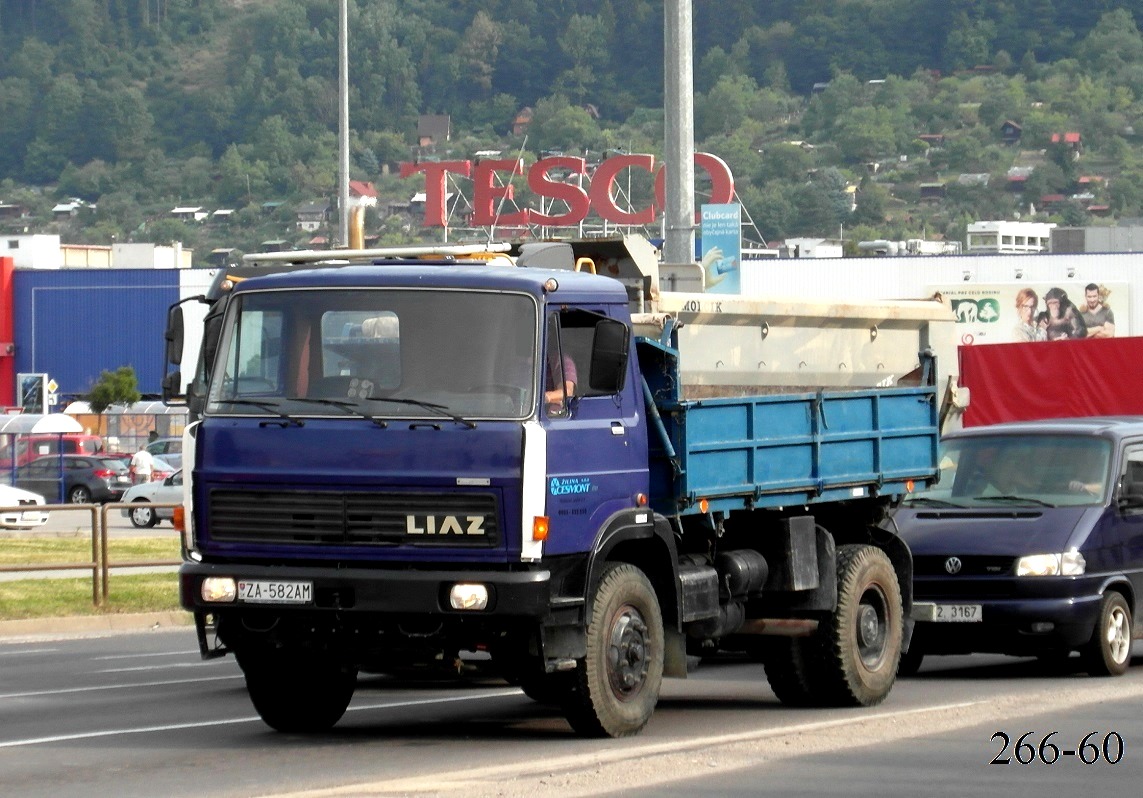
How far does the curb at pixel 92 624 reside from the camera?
19.8 metres

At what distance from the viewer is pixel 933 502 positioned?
15.1m

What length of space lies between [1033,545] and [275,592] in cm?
600

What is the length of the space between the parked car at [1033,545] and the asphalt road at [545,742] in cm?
34

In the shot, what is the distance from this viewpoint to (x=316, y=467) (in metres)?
10.3

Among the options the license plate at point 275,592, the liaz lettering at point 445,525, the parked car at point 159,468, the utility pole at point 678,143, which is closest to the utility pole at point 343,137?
the utility pole at point 678,143

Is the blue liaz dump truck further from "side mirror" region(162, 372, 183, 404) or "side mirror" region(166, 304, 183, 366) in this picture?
"side mirror" region(162, 372, 183, 404)

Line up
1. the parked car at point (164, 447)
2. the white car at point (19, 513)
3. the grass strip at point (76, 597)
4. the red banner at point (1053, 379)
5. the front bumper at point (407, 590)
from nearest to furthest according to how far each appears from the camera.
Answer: the front bumper at point (407, 590) < the grass strip at point (76, 597) < the red banner at point (1053, 379) < the white car at point (19, 513) < the parked car at point (164, 447)

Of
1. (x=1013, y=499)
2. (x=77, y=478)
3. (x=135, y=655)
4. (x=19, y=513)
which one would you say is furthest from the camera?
(x=77, y=478)

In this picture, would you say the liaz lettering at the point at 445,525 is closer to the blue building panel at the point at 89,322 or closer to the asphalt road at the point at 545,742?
the asphalt road at the point at 545,742

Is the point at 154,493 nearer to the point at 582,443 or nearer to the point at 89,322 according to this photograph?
the point at 582,443

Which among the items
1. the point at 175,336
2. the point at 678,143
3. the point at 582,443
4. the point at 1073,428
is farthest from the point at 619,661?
the point at 678,143

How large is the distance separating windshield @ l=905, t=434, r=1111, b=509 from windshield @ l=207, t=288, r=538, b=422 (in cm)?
513

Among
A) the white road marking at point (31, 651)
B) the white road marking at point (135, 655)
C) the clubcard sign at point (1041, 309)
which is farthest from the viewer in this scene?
the clubcard sign at point (1041, 309)

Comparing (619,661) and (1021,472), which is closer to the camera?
(619,661)
